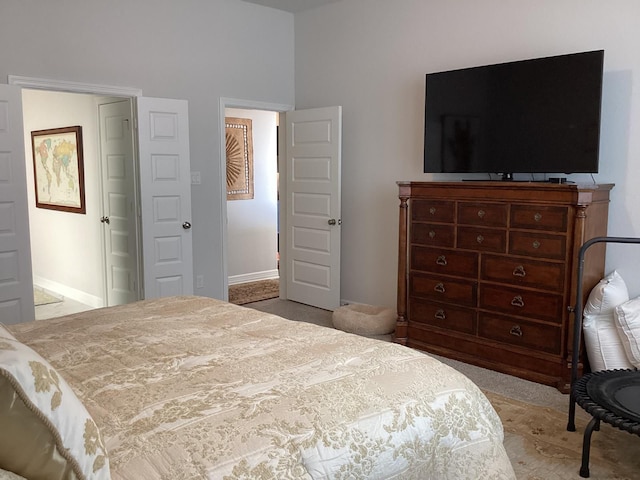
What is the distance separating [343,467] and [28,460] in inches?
29.4

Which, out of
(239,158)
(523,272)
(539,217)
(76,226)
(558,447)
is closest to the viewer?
(558,447)

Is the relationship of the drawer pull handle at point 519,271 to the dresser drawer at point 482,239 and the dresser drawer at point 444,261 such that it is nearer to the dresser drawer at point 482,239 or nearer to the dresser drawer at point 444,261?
the dresser drawer at point 482,239

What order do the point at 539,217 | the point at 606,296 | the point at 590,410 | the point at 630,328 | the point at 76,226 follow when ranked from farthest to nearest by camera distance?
the point at 76,226, the point at 539,217, the point at 606,296, the point at 630,328, the point at 590,410

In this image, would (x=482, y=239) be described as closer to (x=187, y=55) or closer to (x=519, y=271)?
(x=519, y=271)

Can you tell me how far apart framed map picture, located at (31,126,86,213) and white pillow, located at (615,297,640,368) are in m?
5.18

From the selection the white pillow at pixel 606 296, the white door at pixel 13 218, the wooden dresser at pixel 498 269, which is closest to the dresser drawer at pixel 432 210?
the wooden dresser at pixel 498 269

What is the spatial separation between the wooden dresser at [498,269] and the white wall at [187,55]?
2077 mm

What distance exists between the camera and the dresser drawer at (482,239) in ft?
12.6

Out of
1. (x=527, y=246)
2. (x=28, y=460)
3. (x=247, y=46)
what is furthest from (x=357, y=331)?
(x=28, y=460)

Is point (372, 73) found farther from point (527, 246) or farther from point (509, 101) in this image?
point (527, 246)

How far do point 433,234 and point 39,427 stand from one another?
11.5 feet

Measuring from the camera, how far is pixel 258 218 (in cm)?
734

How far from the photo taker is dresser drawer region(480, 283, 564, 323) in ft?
11.9

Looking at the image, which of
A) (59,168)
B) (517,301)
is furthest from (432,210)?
(59,168)
